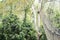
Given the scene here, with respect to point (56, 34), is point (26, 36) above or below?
below

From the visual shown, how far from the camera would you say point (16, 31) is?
8586mm

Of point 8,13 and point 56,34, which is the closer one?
point 56,34

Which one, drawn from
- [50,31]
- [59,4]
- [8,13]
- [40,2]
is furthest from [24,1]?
[50,31]

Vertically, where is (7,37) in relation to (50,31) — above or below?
below

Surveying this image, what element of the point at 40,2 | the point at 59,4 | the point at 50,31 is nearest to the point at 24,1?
the point at 40,2

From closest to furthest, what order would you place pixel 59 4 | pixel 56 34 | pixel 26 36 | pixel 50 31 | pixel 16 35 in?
pixel 56 34 < pixel 50 31 < pixel 59 4 < pixel 16 35 < pixel 26 36

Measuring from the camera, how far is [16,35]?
8.43 meters

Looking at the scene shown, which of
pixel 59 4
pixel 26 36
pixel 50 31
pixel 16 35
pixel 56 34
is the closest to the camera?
pixel 56 34

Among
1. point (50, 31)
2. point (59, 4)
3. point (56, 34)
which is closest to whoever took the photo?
point (56, 34)

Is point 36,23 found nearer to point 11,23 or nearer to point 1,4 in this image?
point 11,23

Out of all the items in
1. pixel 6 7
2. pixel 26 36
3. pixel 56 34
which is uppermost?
pixel 6 7

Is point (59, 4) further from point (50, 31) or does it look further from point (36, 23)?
point (50, 31)

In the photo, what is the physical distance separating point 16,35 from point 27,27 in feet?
3.92

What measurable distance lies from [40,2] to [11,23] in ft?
5.88
